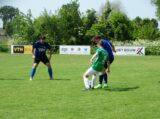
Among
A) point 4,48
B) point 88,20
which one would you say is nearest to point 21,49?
point 4,48

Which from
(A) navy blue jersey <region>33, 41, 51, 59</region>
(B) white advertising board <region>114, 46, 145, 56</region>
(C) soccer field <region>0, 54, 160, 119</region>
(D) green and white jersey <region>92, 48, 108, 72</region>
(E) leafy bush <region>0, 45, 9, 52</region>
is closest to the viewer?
(C) soccer field <region>0, 54, 160, 119</region>

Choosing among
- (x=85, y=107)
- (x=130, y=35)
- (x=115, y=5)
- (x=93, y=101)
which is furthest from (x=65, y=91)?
(x=115, y=5)

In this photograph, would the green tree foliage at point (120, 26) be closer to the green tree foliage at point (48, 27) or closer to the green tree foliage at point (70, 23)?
the green tree foliage at point (70, 23)

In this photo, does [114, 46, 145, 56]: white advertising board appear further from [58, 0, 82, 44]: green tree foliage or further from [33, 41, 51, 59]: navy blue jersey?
[33, 41, 51, 59]: navy blue jersey

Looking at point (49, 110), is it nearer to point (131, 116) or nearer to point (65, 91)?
point (131, 116)

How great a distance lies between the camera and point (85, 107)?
414 inches

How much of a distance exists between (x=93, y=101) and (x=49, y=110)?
71.0 inches

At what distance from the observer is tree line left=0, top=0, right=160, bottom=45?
71438 millimetres

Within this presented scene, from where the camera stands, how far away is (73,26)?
243ft

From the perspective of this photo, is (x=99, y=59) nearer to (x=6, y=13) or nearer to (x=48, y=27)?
(x=48, y=27)

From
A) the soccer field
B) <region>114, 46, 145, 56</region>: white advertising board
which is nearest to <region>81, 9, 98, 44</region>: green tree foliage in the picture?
<region>114, 46, 145, 56</region>: white advertising board

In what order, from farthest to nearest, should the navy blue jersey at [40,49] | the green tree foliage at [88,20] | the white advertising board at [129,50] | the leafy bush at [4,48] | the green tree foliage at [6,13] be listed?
the green tree foliage at [6,13] < the green tree foliage at [88,20] < the leafy bush at [4,48] < the white advertising board at [129,50] < the navy blue jersey at [40,49]

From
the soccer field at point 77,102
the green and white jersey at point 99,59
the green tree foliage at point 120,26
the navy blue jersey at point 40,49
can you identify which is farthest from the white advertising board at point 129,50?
the green and white jersey at point 99,59

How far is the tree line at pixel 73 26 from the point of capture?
71.4 metres
